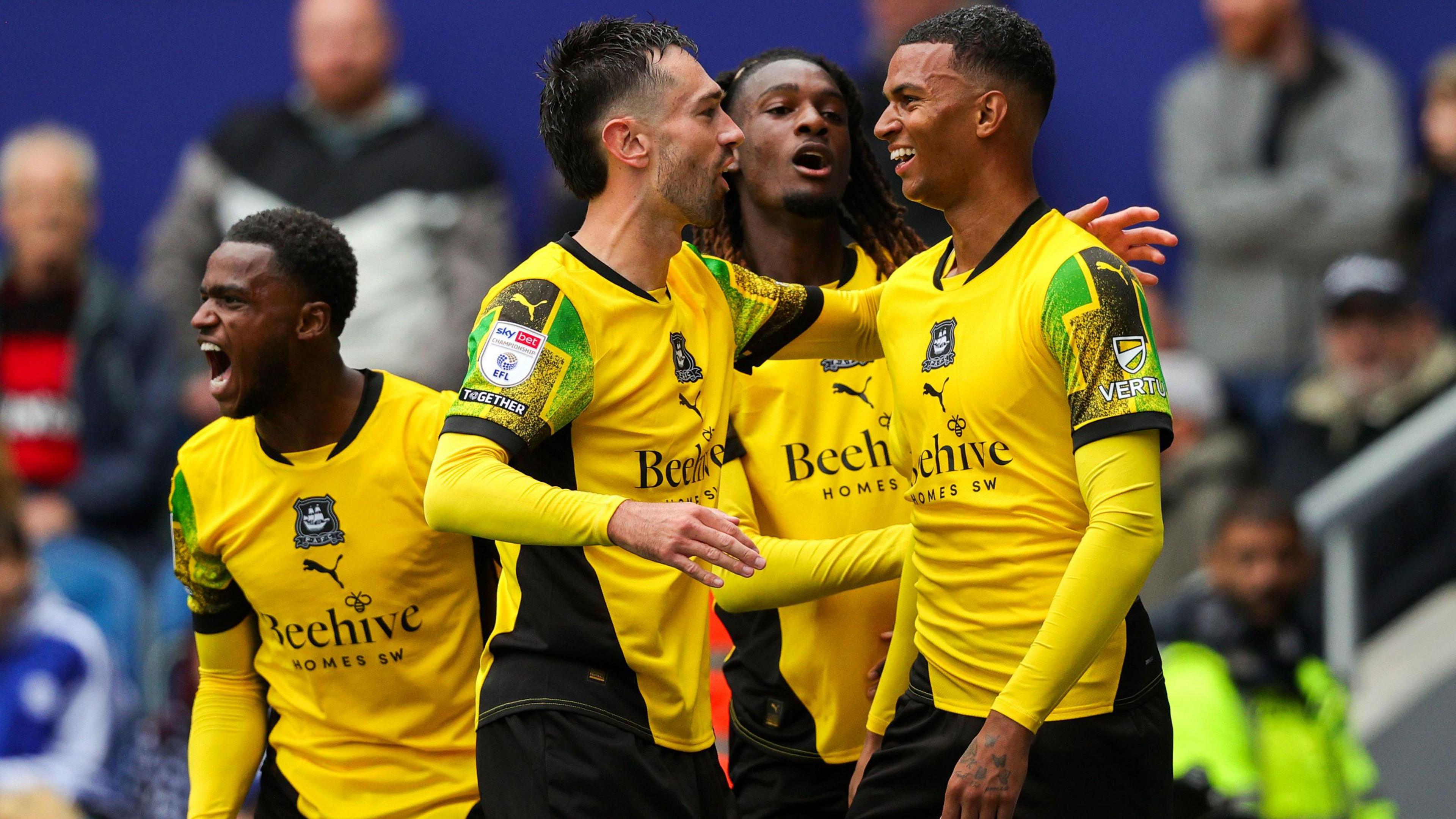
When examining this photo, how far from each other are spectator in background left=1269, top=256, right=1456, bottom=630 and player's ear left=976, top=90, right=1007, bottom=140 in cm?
374

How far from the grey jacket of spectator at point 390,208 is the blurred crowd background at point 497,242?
0.5 inches

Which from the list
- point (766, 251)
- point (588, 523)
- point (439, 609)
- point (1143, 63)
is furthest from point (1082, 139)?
point (588, 523)

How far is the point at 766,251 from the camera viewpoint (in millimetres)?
4742

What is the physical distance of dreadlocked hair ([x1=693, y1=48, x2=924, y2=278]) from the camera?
4.80 meters

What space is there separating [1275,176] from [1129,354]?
4.65 meters

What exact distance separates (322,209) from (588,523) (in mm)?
4674

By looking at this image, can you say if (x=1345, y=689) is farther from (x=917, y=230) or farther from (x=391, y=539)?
(x=391, y=539)

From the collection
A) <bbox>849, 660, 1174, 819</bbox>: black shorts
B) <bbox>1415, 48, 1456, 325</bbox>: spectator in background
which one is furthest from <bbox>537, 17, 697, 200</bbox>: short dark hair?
<bbox>1415, 48, 1456, 325</bbox>: spectator in background

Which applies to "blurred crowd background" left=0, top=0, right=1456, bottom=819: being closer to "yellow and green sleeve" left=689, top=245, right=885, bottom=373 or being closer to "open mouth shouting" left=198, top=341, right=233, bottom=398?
"yellow and green sleeve" left=689, top=245, right=885, bottom=373

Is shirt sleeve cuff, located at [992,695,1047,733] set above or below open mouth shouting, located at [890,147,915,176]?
below

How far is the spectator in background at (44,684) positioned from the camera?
6.78 meters

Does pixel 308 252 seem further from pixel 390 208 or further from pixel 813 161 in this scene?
pixel 390 208

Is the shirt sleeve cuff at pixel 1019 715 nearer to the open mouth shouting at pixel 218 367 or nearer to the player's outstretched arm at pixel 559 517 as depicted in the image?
the player's outstretched arm at pixel 559 517

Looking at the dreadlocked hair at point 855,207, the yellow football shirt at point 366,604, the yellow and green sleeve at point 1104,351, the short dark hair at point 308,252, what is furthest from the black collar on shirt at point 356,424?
the yellow and green sleeve at point 1104,351
